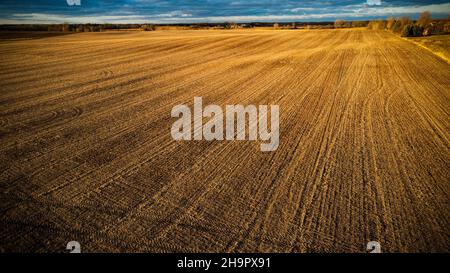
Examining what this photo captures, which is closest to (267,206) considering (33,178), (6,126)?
(33,178)

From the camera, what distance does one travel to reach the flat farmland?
3525 mm

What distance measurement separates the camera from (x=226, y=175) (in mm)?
4816

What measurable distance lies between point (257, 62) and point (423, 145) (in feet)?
37.4

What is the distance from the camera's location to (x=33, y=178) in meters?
4.72

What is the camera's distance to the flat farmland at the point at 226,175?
353cm

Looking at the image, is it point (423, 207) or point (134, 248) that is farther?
point (423, 207)

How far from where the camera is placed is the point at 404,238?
3.46 m

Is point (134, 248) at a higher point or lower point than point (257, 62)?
lower

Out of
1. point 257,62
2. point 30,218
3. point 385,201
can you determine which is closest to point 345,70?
point 257,62
